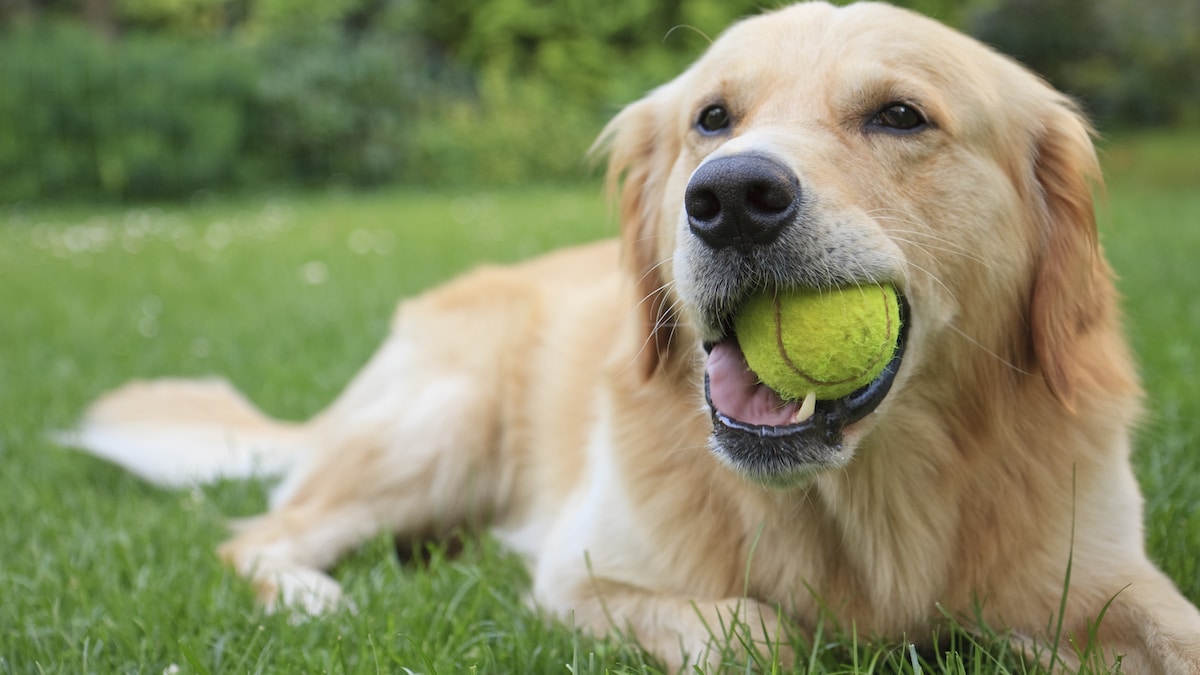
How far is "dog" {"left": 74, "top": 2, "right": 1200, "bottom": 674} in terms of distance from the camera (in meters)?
1.88

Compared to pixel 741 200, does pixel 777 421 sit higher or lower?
lower

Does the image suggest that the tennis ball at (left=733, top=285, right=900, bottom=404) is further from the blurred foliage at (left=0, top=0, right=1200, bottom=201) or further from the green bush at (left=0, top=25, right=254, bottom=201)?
the green bush at (left=0, top=25, right=254, bottom=201)

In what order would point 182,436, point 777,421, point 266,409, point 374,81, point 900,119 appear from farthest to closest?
point 374,81 → point 266,409 → point 182,436 → point 900,119 → point 777,421

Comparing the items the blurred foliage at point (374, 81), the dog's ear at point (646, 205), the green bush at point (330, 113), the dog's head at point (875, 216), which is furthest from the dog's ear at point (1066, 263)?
the green bush at point (330, 113)

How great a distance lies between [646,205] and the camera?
260 centimetres

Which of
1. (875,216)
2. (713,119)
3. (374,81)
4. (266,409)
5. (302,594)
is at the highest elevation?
(713,119)

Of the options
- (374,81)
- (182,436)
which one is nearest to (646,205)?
(182,436)

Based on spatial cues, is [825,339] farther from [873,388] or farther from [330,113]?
[330,113]

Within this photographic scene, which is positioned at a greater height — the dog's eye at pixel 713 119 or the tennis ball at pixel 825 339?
the dog's eye at pixel 713 119

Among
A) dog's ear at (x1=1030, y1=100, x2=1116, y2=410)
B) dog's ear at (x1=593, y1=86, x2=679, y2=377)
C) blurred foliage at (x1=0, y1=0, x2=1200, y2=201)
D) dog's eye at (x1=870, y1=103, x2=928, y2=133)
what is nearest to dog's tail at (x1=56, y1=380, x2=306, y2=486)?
dog's ear at (x1=593, y1=86, x2=679, y2=377)

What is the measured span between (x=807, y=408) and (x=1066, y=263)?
0.71 m

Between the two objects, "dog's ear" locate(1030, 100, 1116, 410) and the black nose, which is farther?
"dog's ear" locate(1030, 100, 1116, 410)

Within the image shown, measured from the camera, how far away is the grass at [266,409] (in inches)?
84.6

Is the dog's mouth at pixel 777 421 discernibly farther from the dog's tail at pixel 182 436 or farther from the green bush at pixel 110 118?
the green bush at pixel 110 118
